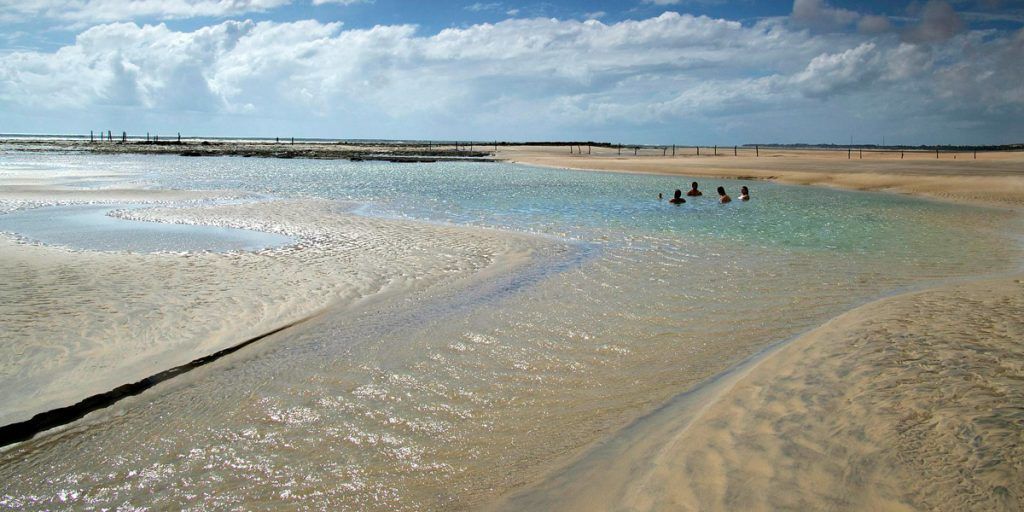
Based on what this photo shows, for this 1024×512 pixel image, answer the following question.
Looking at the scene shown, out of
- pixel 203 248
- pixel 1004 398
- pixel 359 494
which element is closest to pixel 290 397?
pixel 359 494

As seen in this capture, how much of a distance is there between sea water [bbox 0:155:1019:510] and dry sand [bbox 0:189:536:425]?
2.65 feet

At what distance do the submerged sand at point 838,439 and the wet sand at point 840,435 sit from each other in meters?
0.01

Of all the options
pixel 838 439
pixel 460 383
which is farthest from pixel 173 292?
pixel 838 439

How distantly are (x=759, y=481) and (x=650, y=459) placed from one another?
869mm

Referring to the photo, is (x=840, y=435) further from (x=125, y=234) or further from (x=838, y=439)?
(x=125, y=234)

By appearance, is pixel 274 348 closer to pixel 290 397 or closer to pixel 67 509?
pixel 290 397

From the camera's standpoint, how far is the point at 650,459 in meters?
4.93

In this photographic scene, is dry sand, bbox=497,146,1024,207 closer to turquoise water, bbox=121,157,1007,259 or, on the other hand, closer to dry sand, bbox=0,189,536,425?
turquoise water, bbox=121,157,1007,259

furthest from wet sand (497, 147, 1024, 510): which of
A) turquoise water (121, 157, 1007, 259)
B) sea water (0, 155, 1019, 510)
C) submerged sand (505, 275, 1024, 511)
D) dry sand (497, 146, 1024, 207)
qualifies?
dry sand (497, 146, 1024, 207)

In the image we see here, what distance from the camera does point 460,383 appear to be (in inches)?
260

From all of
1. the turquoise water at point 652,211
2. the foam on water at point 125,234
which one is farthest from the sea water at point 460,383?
the foam on water at point 125,234

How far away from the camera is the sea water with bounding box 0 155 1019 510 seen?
4.75 m

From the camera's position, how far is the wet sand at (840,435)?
4.08m

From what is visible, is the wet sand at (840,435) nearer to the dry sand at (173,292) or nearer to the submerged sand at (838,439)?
the submerged sand at (838,439)
